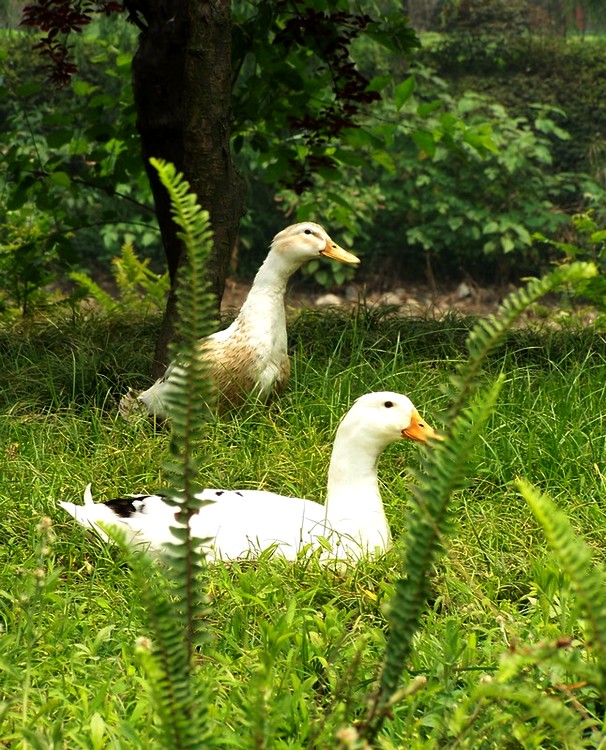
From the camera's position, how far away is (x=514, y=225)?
10773 millimetres

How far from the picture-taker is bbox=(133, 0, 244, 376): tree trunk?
440cm

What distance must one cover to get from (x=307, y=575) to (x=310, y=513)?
274 mm

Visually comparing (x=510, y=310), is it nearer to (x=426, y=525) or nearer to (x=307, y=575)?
(x=426, y=525)

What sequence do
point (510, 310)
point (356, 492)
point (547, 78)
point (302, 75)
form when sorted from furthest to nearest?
1. point (547, 78)
2. point (302, 75)
3. point (356, 492)
4. point (510, 310)

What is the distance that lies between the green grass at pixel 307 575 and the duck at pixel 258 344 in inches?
3.8

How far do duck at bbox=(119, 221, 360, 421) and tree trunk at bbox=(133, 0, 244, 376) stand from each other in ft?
1.09

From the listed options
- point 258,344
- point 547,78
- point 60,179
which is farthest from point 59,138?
point 547,78

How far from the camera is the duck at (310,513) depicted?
299cm

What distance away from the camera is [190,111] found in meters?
4.49

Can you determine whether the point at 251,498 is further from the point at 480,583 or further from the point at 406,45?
the point at 406,45

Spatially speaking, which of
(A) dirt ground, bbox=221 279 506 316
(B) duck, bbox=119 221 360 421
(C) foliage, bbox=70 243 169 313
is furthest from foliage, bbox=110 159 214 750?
(A) dirt ground, bbox=221 279 506 316

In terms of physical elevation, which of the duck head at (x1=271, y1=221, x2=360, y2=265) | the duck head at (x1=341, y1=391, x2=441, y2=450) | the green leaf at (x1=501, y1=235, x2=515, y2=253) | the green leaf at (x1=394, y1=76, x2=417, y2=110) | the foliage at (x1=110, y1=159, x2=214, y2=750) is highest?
the foliage at (x1=110, y1=159, x2=214, y2=750)

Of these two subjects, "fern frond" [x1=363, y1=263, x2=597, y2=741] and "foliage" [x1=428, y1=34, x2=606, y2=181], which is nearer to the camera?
"fern frond" [x1=363, y1=263, x2=597, y2=741]

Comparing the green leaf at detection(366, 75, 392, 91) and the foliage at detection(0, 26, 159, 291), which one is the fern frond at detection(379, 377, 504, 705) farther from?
the foliage at detection(0, 26, 159, 291)
